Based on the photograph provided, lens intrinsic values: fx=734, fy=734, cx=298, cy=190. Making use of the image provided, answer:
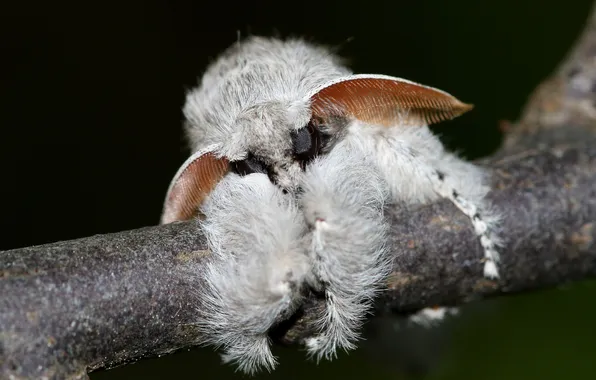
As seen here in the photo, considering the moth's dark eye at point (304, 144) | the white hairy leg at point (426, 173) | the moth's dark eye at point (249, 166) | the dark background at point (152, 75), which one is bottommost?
the dark background at point (152, 75)

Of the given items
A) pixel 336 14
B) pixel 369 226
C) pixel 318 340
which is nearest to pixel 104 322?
pixel 318 340

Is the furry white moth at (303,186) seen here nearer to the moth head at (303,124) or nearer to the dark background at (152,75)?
the moth head at (303,124)

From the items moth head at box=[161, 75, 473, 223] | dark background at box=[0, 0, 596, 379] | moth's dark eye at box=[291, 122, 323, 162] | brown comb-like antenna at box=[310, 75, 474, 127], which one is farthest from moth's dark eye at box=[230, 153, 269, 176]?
dark background at box=[0, 0, 596, 379]

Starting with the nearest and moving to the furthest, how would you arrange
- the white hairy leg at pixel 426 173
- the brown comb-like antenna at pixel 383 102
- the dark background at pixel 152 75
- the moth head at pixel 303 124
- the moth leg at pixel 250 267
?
the moth leg at pixel 250 267 → the moth head at pixel 303 124 → the brown comb-like antenna at pixel 383 102 → the white hairy leg at pixel 426 173 → the dark background at pixel 152 75

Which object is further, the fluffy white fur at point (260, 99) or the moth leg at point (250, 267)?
the fluffy white fur at point (260, 99)

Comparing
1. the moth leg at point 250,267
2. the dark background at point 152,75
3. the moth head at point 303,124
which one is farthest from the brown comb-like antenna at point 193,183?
the dark background at point 152,75

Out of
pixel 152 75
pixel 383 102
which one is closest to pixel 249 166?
pixel 383 102
